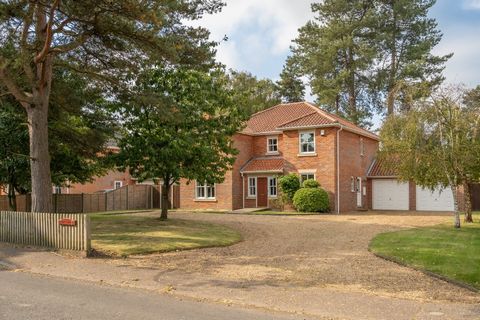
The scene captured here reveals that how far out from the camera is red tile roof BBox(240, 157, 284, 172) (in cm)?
3444

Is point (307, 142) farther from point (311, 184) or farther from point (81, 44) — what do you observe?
point (81, 44)

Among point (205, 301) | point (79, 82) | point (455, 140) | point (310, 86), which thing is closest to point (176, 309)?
point (205, 301)

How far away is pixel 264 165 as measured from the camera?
35125mm

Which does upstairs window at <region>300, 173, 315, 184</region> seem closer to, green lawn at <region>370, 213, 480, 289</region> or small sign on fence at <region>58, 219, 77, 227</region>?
green lawn at <region>370, 213, 480, 289</region>

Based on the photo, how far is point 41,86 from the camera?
16.7 m

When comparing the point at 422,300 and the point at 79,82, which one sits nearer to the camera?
the point at 422,300

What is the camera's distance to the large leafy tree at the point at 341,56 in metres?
48.4

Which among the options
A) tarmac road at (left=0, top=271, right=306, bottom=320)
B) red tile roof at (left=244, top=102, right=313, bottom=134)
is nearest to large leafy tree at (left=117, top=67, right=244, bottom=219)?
tarmac road at (left=0, top=271, right=306, bottom=320)

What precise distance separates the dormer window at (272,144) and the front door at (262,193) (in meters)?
2.36

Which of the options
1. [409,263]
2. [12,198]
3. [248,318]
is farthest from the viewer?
[12,198]

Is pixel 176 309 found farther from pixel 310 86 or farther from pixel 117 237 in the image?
pixel 310 86

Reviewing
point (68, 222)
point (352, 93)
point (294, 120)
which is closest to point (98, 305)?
point (68, 222)

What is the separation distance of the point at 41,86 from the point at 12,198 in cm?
1033

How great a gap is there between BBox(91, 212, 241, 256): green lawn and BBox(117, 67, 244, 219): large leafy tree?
2.11m
